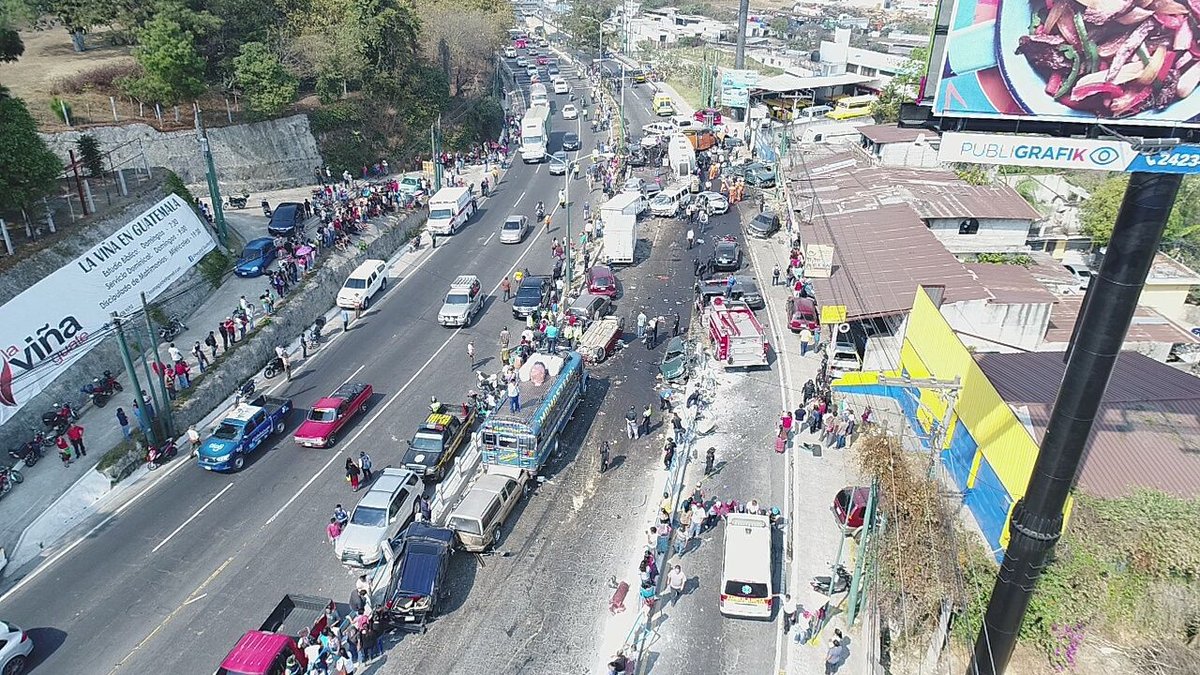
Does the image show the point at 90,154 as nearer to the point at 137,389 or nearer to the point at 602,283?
the point at 137,389

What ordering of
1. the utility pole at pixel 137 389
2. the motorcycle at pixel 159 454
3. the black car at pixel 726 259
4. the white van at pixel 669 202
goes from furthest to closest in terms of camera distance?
1. the white van at pixel 669 202
2. the black car at pixel 726 259
3. the motorcycle at pixel 159 454
4. the utility pole at pixel 137 389

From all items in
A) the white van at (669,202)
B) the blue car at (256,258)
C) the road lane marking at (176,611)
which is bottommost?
the road lane marking at (176,611)

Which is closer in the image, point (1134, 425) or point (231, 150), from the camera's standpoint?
point (1134, 425)

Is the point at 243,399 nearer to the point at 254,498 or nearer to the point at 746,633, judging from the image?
the point at 254,498

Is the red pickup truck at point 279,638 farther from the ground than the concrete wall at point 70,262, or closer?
closer

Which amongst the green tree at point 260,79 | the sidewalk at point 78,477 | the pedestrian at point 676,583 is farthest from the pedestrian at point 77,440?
the green tree at point 260,79

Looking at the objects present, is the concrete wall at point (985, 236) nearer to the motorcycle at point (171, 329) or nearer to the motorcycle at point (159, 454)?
the motorcycle at point (159, 454)

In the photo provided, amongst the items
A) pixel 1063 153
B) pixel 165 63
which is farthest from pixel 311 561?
pixel 165 63
